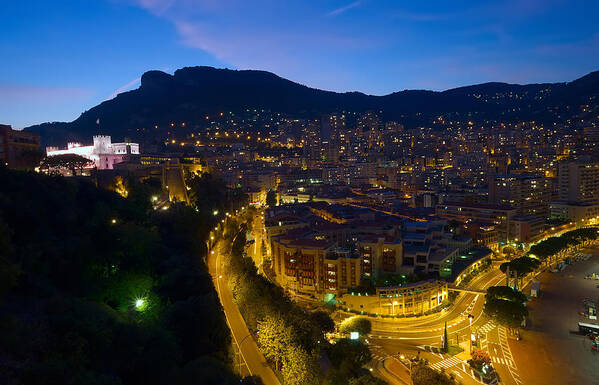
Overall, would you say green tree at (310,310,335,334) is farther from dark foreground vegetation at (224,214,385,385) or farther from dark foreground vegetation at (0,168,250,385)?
dark foreground vegetation at (0,168,250,385)

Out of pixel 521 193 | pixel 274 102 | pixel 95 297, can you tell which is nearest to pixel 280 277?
pixel 95 297

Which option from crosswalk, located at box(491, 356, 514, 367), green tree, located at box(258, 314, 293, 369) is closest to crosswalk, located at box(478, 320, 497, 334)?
crosswalk, located at box(491, 356, 514, 367)

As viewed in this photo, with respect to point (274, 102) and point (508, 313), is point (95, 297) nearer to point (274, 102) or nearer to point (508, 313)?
point (508, 313)

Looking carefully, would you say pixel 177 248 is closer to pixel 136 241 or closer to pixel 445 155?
pixel 136 241

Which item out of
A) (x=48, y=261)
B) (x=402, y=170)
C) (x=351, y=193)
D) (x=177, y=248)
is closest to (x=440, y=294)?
(x=177, y=248)

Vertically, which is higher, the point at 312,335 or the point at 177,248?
the point at 177,248

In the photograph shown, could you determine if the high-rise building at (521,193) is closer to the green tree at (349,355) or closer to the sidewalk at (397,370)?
the sidewalk at (397,370)
